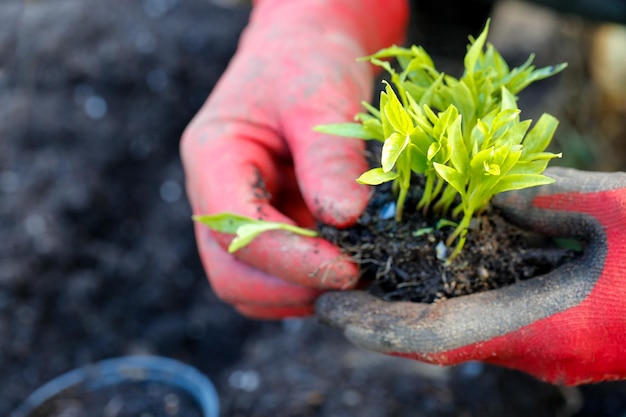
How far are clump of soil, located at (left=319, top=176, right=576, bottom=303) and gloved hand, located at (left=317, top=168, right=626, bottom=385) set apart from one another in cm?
4

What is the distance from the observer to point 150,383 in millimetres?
1546

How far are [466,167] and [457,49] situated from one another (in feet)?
6.14

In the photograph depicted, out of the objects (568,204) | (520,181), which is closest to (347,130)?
(520,181)

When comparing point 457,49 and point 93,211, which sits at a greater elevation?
point 457,49

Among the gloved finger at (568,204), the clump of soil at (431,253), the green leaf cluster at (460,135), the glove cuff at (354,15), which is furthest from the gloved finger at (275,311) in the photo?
the glove cuff at (354,15)

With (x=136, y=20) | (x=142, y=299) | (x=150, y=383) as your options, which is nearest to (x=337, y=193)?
(x=150, y=383)

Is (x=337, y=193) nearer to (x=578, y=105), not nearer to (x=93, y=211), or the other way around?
(x=93, y=211)

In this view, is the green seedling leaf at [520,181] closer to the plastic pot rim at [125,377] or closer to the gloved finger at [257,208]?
the gloved finger at [257,208]

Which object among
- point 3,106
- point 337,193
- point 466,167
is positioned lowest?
point 3,106

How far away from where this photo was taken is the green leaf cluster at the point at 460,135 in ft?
2.56

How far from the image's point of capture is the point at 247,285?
1.17 metres

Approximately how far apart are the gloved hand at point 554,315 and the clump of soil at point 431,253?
44 mm

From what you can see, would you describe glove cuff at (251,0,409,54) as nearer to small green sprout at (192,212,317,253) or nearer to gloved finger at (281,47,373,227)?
gloved finger at (281,47,373,227)

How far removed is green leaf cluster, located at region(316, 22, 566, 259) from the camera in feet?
2.56
